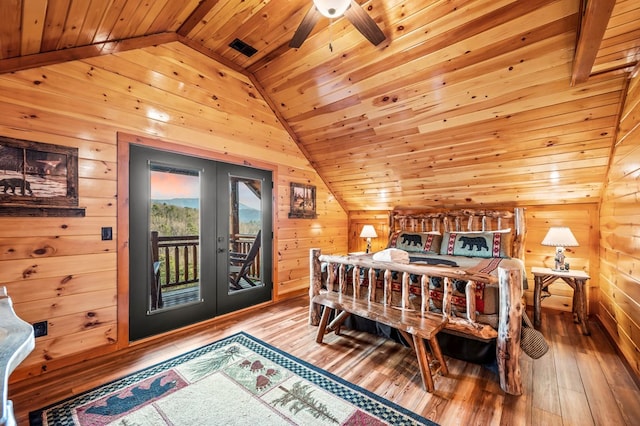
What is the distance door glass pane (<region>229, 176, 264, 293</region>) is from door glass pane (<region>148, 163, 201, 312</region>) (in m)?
0.44

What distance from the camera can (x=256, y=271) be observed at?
3910 millimetres

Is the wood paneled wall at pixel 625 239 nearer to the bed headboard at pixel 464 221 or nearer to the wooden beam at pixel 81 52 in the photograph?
the bed headboard at pixel 464 221

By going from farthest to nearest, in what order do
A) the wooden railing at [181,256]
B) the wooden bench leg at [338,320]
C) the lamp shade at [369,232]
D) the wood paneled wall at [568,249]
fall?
the lamp shade at [369,232] < the wood paneled wall at [568,249] < the wooden railing at [181,256] < the wooden bench leg at [338,320]

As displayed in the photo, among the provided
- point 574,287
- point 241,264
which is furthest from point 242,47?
point 574,287

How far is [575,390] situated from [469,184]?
8.31ft

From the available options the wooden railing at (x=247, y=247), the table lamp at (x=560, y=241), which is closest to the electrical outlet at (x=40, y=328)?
the wooden railing at (x=247, y=247)

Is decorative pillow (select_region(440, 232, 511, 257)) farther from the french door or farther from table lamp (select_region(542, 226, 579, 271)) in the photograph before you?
the french door

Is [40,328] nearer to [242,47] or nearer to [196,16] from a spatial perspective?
[196,16]

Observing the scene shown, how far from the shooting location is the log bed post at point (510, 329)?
1.92 m

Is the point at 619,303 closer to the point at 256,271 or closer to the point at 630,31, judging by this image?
the point at 630,31

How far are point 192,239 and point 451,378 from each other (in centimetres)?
291

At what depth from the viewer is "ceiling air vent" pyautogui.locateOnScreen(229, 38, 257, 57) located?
2926 millimetres

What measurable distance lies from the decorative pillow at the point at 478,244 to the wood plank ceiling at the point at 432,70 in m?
0.66

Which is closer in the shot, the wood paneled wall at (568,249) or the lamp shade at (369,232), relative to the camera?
the wood paneled wall at (568,249)
